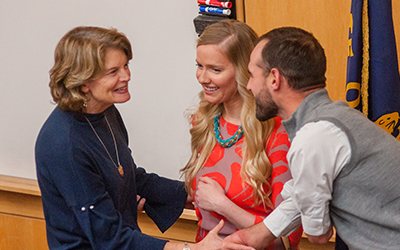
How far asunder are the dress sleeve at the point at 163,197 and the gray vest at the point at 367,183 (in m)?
0.88

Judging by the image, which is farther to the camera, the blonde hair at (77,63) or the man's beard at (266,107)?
the blonde hair at (77,63)

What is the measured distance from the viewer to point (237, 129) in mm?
1903

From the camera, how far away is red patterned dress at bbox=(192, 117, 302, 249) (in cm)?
178

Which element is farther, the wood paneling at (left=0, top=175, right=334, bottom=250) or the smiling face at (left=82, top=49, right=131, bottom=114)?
the wood paneling at (left=0, top=175, right=334, bottom=250)

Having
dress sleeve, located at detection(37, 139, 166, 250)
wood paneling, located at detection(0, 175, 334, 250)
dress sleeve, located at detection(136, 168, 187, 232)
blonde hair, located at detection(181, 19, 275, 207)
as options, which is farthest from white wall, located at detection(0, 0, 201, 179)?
dress sleeve, located at detection(37, 139, 166, 250)

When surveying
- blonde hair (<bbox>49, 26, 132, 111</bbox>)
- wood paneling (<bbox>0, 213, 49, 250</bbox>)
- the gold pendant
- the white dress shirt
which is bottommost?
wood paneling (<bbox>0, 213, 49, 250</bbox>)

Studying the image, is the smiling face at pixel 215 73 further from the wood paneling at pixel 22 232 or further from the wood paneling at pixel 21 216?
the wood paneling at pixel 22 232

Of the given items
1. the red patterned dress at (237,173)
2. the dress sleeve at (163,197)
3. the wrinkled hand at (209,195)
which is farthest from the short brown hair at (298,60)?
the dress sleeve at (163,197)

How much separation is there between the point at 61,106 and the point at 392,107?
1.25 m

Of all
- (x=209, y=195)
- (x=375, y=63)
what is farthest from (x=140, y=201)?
(x=375, y=63)

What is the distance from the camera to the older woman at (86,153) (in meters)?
1.72

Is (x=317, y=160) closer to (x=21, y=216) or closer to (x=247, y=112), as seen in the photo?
(x=247, y=112)

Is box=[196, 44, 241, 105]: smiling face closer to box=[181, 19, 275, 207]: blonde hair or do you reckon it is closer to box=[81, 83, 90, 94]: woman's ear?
box=[181, 19, 275, 207]: blonde hair

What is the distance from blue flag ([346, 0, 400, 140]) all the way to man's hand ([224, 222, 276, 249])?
2.03 feet
